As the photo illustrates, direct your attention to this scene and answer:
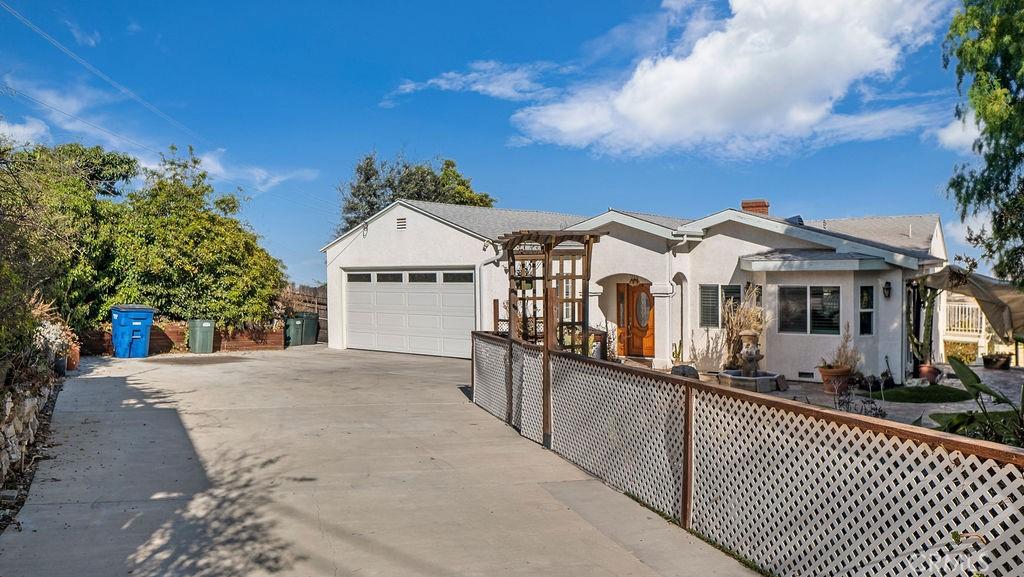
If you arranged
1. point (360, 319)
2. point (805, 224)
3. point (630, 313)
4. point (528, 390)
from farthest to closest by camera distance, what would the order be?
point (360, 319) → point (805, 224) → point (630, 313) → point (528, 390)

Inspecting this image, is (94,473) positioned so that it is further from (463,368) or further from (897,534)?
(463,368)

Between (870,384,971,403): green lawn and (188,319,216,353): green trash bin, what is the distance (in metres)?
15.7

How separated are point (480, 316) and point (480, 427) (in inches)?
326

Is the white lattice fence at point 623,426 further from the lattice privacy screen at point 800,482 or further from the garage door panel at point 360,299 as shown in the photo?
the garage door panel at point 360,299

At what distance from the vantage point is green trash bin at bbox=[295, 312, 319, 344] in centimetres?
2144

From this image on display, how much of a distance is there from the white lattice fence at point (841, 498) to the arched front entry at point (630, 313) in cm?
1211

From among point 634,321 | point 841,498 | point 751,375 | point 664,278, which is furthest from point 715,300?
point 841,498

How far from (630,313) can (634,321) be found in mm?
224

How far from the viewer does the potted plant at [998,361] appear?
16484 millimetres

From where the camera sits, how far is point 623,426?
6.18m

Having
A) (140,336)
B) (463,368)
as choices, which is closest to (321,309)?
(140,336)

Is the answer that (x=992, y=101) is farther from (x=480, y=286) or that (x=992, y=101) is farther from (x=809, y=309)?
(x=480, y=286)

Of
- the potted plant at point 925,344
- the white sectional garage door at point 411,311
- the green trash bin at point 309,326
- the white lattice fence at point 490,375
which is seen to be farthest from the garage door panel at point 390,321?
the potted plant at point 925,344

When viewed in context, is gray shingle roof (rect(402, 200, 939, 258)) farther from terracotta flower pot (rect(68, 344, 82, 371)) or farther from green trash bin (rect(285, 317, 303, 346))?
terracotta flower pot (rect(68, 344, 82, 371))
